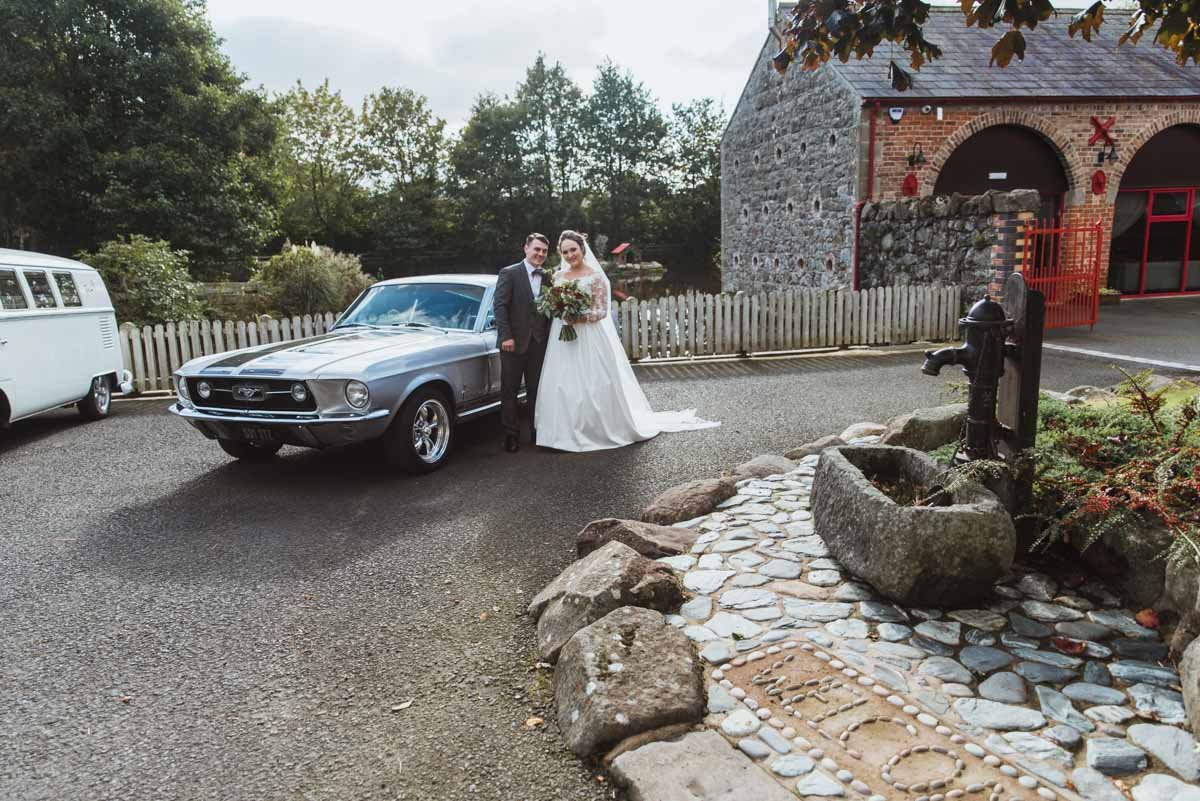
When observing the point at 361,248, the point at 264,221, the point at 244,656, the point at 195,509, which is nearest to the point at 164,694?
the point at 244,656

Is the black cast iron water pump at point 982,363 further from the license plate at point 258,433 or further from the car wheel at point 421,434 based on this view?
the license plate at point 258,433

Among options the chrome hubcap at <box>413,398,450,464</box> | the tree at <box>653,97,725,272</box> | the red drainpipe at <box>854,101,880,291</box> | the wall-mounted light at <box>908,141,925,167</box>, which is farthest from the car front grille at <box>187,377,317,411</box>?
the tree at <box>653,97,725,272</box>

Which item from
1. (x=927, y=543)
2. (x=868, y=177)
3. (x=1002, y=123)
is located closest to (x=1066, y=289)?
(x=868, y=177)

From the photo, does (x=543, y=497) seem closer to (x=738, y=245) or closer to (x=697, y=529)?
(x=697, y=529)

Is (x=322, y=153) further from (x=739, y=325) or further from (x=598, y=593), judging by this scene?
(x=598, y=593)

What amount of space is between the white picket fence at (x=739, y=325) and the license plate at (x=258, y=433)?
18.0 ft

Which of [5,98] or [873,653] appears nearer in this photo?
[873,653]

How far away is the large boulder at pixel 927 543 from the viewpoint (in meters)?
3.42

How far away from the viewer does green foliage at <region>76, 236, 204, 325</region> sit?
13.4m

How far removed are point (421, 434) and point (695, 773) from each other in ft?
15.0

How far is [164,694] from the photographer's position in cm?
337

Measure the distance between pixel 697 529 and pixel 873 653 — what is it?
65.6 inches

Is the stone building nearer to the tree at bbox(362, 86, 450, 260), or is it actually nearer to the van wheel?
the van wheel

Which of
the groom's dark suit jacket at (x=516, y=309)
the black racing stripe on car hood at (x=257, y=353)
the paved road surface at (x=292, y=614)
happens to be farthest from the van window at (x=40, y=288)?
the groom's dark suit jacket at (x=516, y=309)
